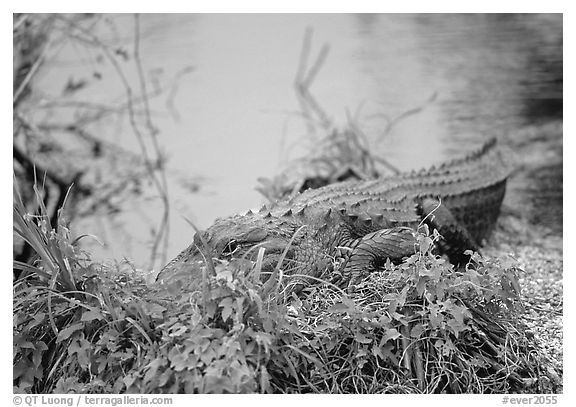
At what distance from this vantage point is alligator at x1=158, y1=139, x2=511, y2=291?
15.1 ft

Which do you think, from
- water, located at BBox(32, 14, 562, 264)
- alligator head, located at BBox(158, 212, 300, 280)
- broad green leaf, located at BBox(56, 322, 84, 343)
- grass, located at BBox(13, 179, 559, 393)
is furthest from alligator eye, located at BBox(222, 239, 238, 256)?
water, located at BBox(32, 14, 562, 264)

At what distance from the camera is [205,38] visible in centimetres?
895

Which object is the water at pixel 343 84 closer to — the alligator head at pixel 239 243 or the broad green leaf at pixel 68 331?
the alligator head at pixel 239 243

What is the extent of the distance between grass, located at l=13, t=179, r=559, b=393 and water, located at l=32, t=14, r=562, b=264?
10.2ft

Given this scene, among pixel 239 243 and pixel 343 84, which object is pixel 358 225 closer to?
pixel 239 243

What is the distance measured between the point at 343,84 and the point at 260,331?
6.02 meters

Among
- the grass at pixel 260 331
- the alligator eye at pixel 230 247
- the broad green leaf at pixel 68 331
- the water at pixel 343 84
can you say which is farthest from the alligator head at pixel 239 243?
the water at pixel 343 84

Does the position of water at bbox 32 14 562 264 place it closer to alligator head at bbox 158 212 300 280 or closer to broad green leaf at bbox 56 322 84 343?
alligator head at bbox 158 212 300 280

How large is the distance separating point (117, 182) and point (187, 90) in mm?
1814

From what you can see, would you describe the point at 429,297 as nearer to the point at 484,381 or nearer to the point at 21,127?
the point at 484,381

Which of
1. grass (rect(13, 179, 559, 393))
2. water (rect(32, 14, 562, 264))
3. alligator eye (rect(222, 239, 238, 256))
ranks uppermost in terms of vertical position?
Result: water (rect(32, 14, 562, 264))

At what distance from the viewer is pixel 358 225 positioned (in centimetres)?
516

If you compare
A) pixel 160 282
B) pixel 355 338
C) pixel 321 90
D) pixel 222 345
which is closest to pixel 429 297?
pixel 355 338

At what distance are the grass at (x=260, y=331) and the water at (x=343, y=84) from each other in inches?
123
